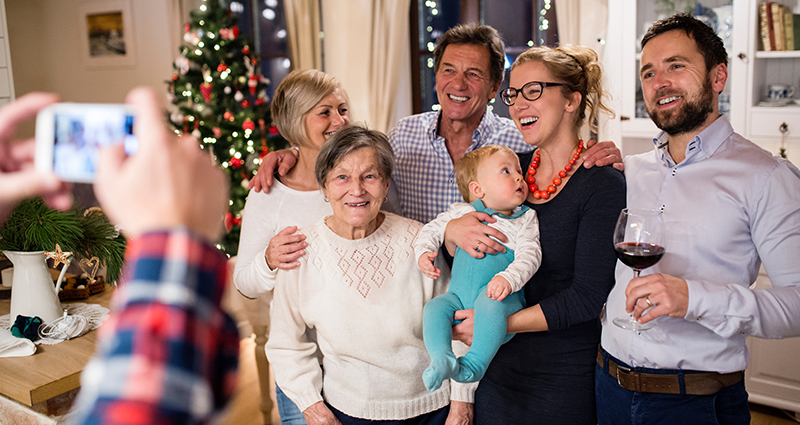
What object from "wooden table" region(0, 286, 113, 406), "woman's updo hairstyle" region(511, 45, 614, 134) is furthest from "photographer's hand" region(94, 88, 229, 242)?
"wooden table" region(0, 286, 113, 406)

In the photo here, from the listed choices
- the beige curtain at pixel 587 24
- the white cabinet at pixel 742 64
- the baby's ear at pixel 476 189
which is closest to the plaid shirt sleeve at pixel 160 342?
the baby's ear at pixel 476 189

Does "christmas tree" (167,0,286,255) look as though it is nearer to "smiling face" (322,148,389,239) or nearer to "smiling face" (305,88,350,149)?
"smiling face" (305,88,350,149)

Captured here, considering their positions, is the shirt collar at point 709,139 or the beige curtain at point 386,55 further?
the beige curtain at point 386,55

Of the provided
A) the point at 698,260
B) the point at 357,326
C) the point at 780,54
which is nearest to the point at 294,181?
the point at 357,326

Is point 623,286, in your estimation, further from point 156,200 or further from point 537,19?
point 537,19

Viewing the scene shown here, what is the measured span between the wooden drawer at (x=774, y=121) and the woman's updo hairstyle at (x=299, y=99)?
2203 mm

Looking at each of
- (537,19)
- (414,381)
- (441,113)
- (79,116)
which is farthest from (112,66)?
(79,116)

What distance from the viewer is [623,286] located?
1603 millimetres

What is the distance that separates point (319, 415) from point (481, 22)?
340cm

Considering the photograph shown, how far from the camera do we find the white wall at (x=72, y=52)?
548 cm

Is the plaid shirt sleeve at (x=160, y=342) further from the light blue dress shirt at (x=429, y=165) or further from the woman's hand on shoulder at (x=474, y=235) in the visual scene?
the light blue dress shirt at (x=429, y=165)

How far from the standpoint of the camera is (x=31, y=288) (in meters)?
2.09

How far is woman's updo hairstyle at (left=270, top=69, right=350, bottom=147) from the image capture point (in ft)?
6.82

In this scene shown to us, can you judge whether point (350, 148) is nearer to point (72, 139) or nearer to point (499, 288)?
point (499, 288)
